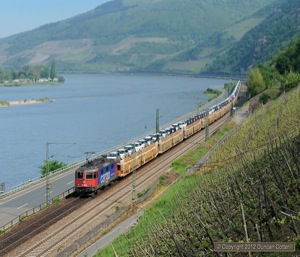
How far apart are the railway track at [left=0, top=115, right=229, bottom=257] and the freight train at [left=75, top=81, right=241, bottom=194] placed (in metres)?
1.01

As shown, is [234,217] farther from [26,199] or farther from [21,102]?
[21,102]

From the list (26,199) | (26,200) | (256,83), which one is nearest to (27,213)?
(26,200)

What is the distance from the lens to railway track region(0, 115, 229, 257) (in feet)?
108

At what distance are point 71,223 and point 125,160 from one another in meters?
15.4

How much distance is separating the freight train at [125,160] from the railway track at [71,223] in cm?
101

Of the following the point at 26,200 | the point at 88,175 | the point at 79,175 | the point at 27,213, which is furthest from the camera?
the point at 26,200

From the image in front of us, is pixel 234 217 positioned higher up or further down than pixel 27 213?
higher up

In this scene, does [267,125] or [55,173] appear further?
[55,173]

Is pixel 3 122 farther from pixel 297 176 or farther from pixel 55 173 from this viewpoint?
pixel 297 176

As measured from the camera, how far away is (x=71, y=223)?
1495 inches

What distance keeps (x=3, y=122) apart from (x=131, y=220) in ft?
348

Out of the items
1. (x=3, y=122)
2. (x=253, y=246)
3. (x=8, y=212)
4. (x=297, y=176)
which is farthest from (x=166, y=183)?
(x=3, y=122)

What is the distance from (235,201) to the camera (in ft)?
79.2

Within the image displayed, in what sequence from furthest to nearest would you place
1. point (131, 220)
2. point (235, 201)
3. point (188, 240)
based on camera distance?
point (131, 220) < point (235, 201) < point (188, 240)
